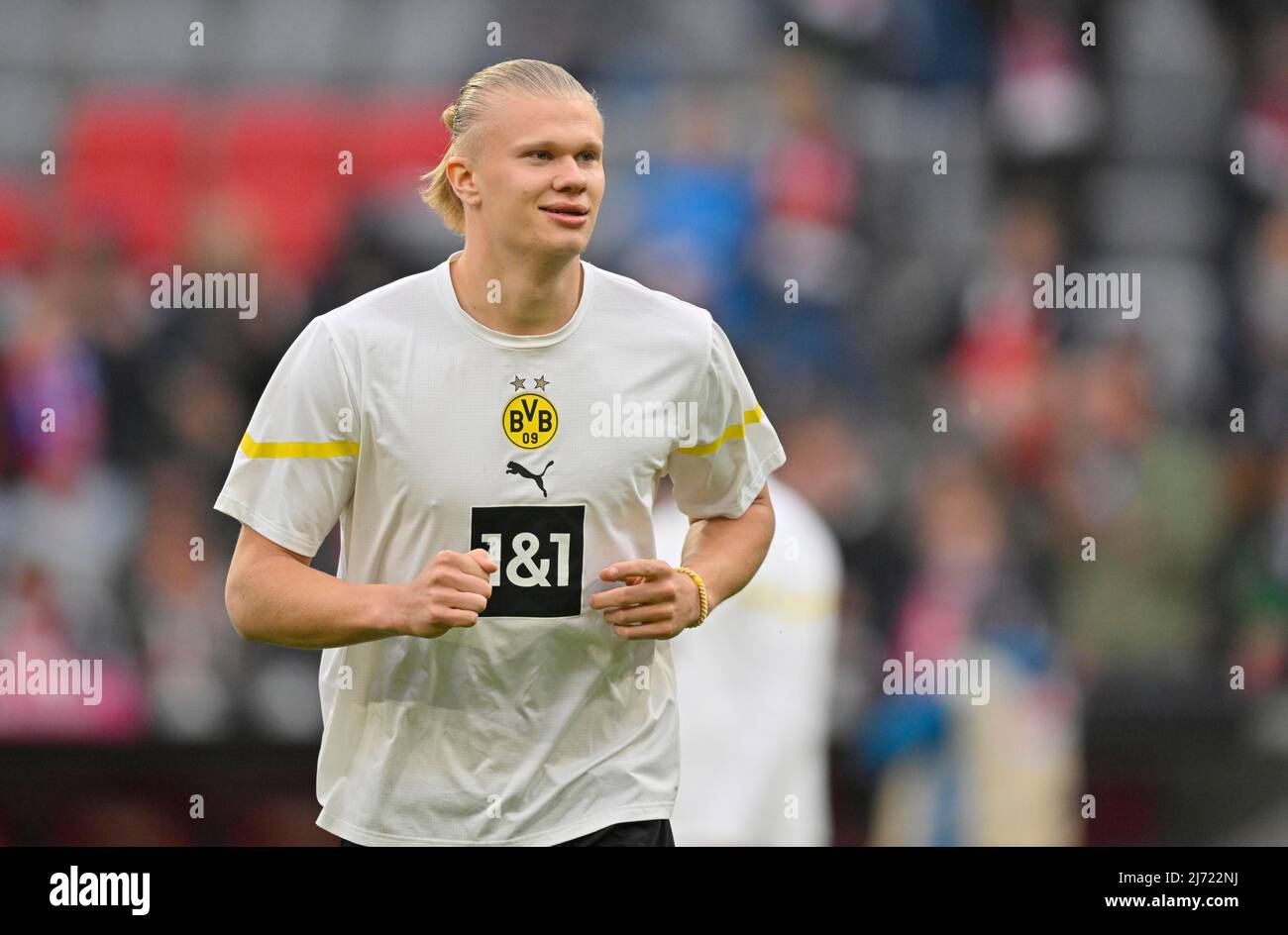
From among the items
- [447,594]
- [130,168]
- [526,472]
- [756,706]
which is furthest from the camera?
[130,168]

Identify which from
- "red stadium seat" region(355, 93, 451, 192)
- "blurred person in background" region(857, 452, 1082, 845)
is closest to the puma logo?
"blurred person in background" region(857, 452, 1082, 845)

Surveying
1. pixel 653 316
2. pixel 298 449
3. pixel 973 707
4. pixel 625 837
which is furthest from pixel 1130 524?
pixel 298 449

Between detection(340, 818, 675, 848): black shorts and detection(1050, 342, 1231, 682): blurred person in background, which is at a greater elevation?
detection(1050, 342, 1231, 682): blurred person in background

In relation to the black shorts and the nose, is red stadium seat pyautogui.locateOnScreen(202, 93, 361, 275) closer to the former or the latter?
the nose

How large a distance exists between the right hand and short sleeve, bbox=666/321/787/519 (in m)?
0.56

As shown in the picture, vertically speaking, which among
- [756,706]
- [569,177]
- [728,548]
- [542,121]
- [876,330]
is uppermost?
[876,330]

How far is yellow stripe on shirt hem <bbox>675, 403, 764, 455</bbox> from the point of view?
3.49 metres

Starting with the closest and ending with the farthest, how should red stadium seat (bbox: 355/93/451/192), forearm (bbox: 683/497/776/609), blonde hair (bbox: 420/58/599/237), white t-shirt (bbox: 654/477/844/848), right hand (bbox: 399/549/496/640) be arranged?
right hand (bbox: 399/549/496/640), blonde hair (bbox: 420/58/599/237), forearm (bbox: 683/497/776/609), white t-shirt (bbox: 654/477/844/848), red stadium seat (bbox: 355/93/451/192)

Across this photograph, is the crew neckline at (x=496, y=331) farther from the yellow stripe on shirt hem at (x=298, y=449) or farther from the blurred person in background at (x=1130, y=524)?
the blurred person in background at (x=1130, y=524)

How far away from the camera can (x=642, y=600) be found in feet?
10.4

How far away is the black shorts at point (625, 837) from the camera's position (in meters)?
3.25

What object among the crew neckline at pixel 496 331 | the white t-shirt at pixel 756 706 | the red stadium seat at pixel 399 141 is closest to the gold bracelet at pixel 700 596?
the crew neckline at pixel 496 331

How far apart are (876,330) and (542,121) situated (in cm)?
460

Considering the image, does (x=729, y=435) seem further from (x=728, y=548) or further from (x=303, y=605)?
(x=303, y=605)
